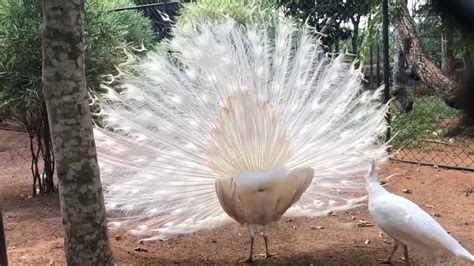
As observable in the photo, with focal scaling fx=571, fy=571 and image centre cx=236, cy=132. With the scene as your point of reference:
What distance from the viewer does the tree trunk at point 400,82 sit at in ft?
33.6

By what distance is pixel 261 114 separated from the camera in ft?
13.1

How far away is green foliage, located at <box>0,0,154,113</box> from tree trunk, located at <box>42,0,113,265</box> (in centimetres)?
361

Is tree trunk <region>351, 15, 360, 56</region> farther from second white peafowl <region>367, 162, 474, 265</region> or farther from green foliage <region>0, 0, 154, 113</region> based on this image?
second white peafowl <region>367, 162, 474, 265</region>

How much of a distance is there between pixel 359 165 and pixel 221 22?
1529 mm

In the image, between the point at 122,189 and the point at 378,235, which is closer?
the point at 122,189

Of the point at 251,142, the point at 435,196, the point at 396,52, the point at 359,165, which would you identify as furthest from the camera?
the point at 396,52

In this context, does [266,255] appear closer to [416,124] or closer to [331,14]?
[416,124]

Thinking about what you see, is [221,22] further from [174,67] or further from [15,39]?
[15,39]

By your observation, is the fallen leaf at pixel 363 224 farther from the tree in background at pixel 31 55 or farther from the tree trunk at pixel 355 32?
the tree trunk at pixel 355 32

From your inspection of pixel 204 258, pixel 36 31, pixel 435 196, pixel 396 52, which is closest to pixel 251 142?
pixel 204 258

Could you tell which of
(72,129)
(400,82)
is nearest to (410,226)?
(72,129)

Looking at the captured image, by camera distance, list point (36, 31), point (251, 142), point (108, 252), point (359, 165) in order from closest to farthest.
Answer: point (108, 252) → point (251, 142) → point (359, 165) → point (36, 31)

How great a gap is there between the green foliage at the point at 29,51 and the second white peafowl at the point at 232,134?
1945mm

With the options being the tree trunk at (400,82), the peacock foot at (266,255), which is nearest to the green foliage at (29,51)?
the peacock foot at (266,255)
